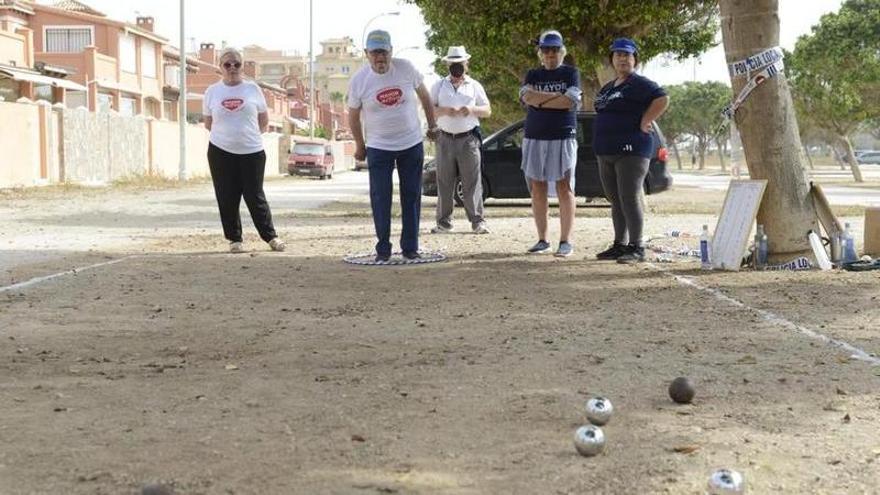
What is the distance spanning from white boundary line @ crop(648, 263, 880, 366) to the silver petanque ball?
2126mm

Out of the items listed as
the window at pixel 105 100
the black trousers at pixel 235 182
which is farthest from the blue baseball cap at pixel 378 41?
the window at pixel 105 100

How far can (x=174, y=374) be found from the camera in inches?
179

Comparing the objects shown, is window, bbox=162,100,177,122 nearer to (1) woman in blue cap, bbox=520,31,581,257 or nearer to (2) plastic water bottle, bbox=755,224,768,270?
(1) woman in blue cap, bbox=520,31,581,257

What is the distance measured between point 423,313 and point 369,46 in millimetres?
3262

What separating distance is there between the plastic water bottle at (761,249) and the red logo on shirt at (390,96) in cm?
297

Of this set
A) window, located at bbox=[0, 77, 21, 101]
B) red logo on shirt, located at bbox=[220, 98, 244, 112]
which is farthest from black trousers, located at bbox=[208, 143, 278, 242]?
window, located at bbox=[0, 77, 21, 101]

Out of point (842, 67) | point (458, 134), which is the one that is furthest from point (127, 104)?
point (458, 134)

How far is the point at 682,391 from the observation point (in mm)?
4012

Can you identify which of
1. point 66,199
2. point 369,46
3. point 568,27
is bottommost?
point 66,199

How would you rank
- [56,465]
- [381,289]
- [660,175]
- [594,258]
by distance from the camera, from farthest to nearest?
1. [660,175]
2. [594,258]
3. [381,289]
4. [56,465]

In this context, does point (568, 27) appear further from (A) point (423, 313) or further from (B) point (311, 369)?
(B) point (311, 369)

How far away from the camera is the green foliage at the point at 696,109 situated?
88.8m

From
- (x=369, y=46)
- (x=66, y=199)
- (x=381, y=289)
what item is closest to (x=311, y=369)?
(x=381, y=289)

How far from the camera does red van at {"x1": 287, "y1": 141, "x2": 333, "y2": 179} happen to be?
5000cm
